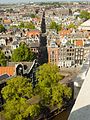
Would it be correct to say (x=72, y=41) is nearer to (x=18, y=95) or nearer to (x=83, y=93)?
(x=18, y=95)

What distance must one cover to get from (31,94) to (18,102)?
5.88ft

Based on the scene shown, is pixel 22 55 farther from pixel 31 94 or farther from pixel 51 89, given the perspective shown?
pixel 31 94

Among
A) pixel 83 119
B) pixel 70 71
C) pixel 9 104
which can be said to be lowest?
pixel 70 71

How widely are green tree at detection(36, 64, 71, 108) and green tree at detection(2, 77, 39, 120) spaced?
1460mm

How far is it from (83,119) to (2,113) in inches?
593

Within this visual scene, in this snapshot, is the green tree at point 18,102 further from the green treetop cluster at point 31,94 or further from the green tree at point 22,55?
the green tree at point 22,55

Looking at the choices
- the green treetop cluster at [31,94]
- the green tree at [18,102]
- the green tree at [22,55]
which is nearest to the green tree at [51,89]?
the green treetop cluster at [31,94]

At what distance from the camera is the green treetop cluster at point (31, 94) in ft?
55.4

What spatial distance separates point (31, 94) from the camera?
19.1 meters

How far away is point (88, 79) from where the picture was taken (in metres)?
5.31

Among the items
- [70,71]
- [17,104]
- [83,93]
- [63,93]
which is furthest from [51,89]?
[83,93]

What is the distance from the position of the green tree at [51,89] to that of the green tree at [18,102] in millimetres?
1460

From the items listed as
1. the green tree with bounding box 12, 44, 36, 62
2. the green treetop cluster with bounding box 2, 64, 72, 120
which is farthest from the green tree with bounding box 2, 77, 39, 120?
the green tree with bounding box 12, 44, 36, 62

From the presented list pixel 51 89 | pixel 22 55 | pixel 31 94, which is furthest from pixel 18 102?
pixel 22 55
